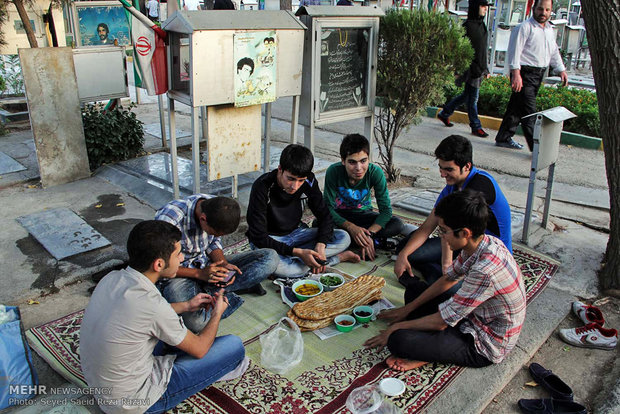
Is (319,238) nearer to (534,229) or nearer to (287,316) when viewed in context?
(287,316)

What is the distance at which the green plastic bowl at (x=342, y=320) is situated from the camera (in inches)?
130

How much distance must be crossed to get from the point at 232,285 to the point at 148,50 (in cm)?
237

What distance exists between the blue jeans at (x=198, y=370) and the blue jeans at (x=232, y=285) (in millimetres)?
378

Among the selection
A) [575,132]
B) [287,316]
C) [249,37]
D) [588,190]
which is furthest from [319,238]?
[575,132]

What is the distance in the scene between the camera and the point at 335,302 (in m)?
3.52

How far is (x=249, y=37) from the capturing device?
465cm

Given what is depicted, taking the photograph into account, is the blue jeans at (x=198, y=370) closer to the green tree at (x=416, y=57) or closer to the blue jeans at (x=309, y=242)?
the blue jeans at (x=309, y=242)

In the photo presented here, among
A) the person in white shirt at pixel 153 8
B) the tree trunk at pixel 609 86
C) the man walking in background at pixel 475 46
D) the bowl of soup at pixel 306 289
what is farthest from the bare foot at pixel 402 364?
the person in white shirt at pixel 153 8

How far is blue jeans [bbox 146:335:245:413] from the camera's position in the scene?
8.48 feet

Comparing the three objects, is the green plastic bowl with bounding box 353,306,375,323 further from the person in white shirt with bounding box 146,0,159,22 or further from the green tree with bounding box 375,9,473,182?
the person in white shirt with bounding box 146,0,159,22

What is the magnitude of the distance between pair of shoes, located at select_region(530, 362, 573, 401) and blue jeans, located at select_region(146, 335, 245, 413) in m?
1.69

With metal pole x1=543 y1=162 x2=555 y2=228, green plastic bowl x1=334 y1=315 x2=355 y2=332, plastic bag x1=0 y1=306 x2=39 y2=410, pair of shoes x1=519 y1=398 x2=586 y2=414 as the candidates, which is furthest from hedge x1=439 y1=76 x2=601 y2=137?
plastic bag x1=0 y1=306 x2=39 y2=410

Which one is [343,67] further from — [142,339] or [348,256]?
[142,339]

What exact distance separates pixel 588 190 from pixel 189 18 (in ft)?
15.4
